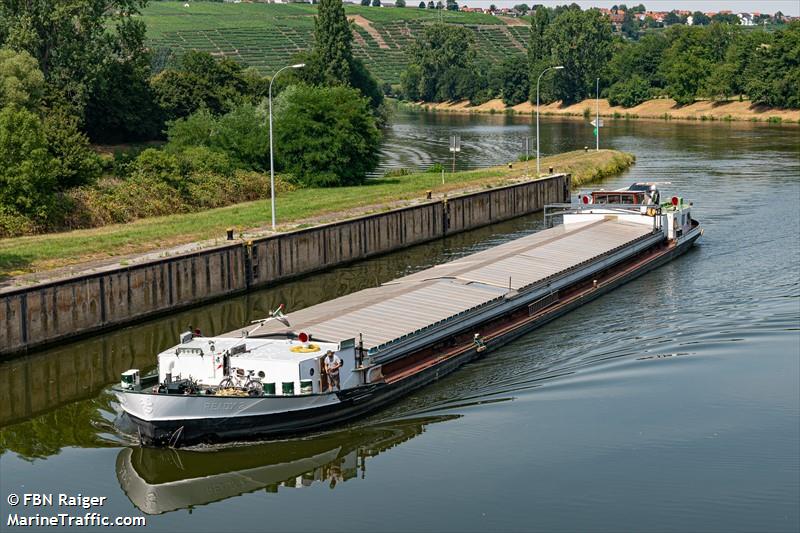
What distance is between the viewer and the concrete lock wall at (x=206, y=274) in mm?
41344

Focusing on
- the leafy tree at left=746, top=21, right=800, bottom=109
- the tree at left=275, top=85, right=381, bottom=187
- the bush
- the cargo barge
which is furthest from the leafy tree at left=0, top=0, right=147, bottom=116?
the bush

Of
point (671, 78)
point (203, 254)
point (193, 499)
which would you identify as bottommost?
point (193, 499)

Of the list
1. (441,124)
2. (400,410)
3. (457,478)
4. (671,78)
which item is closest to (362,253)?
(400,410)

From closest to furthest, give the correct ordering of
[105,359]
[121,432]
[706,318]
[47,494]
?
[47,494] → [121,432] → [105,359] → [706,318]

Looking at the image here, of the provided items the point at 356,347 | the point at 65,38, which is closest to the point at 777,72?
the point at 65,38

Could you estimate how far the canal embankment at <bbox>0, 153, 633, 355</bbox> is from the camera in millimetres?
41500

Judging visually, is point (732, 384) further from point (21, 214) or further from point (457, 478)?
point (21, 214)

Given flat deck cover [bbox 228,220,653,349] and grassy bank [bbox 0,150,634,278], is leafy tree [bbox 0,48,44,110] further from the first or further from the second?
flat deck cover [bbox 228,220,653,349]

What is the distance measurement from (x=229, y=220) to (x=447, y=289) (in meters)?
22.5

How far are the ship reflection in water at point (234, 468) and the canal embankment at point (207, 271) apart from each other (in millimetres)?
12762

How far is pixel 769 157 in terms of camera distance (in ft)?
342

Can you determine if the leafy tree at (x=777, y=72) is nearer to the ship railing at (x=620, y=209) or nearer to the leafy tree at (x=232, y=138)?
the leafy tree at (x=232, y=138)

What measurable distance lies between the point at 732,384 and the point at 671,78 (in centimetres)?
15506

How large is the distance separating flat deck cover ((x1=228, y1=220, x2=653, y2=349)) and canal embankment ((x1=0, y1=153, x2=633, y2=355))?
8120mm
